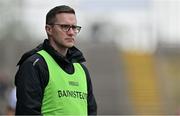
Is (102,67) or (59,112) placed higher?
(59,112)

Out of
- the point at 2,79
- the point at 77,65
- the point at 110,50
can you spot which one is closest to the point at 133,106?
the point at 110,50

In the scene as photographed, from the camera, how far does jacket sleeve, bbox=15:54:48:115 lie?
5.20m

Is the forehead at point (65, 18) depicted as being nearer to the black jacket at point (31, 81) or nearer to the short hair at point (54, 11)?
the short hair at point (54, 11)

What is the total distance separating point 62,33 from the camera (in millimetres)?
5473

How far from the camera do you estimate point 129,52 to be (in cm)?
2347

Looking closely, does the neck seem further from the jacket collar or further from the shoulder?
the shoulder

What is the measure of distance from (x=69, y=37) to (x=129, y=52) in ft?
59.2

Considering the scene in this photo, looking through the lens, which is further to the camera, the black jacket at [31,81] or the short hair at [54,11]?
the short hair at [54,11]

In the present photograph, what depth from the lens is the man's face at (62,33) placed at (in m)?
5.46

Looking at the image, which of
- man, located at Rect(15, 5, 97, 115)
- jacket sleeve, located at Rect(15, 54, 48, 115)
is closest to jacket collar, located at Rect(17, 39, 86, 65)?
man, located at Rect(15, 5, 97, 115)

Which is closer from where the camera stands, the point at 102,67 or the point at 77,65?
the point at 77,65

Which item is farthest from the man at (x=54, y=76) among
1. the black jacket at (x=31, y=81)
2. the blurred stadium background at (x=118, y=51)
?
the blurred stadium background at (x=118, y=51)

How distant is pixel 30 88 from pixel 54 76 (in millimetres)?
232

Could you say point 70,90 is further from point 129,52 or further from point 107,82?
point 129,52
